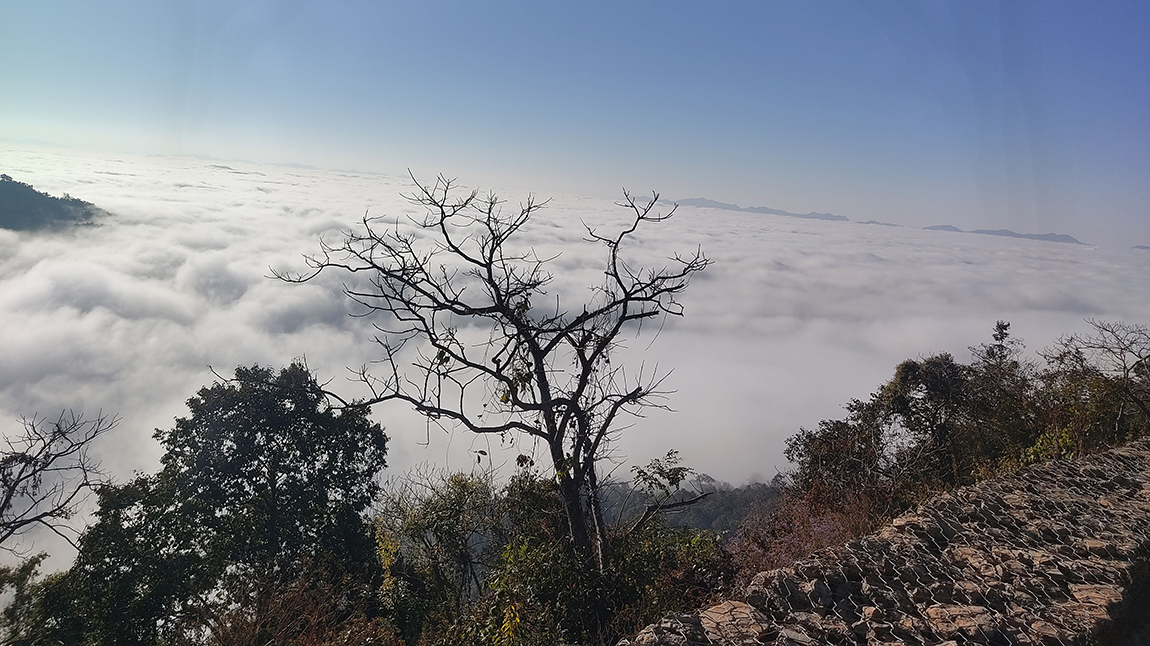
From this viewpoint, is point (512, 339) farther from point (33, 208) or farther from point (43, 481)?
point (33, 208)

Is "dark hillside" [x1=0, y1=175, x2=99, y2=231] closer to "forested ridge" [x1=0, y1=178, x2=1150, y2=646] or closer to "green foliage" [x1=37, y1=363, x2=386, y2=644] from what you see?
"green foliage" [x1=37, y1=363, x2=386, y2=644]

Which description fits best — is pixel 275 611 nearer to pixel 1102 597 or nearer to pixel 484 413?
pixel 484 413

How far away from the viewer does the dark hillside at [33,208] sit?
59031mm

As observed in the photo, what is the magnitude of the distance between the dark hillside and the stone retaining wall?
3081 inches

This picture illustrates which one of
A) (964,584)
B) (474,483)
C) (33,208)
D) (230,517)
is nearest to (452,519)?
(474,483)

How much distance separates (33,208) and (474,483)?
84.7 metres

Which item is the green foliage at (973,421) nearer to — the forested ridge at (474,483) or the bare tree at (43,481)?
the forested ridge at (474,483)

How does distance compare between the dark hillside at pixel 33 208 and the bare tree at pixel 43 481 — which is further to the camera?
the dark hillside at pixel 33 208

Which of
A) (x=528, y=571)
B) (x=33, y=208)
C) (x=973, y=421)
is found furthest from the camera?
(x=33, y=208)

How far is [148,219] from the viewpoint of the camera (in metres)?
119

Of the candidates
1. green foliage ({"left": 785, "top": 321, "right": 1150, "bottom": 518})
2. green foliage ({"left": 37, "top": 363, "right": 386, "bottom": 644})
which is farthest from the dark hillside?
green foliage ({"left": 785, "top": 321, "right": 1150, "bottom": 518})

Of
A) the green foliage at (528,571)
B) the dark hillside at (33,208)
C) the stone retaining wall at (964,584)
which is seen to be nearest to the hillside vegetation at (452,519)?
the green foliage at (528,571)

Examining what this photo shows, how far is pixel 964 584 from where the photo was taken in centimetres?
339

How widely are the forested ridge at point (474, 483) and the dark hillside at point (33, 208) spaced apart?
66096mm
